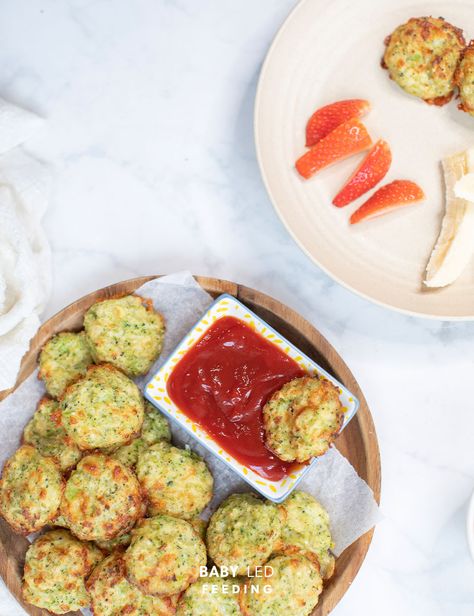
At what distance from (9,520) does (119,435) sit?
22.4 inches

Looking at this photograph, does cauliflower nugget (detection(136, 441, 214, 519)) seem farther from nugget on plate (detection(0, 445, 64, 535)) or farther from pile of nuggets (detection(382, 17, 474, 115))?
pile of nuggets (detection(382, 17, 474, 115))

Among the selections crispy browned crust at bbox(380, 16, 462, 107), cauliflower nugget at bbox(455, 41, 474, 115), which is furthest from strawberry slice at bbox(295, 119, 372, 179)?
cauliflower nugget at bbox(455, 41, 474, 115)

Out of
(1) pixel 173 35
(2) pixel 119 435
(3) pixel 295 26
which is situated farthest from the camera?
(1) pixel 173 35

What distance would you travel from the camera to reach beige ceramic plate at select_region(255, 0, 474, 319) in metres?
3.36

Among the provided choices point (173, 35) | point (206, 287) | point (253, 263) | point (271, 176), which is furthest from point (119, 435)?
point (173, 35)

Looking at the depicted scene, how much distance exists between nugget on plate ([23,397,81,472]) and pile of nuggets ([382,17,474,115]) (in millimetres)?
2019

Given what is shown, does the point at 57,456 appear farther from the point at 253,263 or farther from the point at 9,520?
the point at 253,263

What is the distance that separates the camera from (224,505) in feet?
10.6

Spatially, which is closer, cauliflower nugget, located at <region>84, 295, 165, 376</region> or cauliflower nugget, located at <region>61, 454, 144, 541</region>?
cauliflower nugget, located at <region>61, 454, 144, 541</region>

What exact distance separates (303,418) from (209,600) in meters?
0.85

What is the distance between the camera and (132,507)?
311 centimetres

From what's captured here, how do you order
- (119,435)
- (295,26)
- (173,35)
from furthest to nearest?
(173,35)
(295,26)
(119,435)

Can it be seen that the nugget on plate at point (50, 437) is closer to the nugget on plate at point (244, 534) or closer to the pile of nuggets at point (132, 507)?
the pile of nuggets at point (132, 507)

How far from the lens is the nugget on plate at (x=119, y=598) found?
10.2 ft
